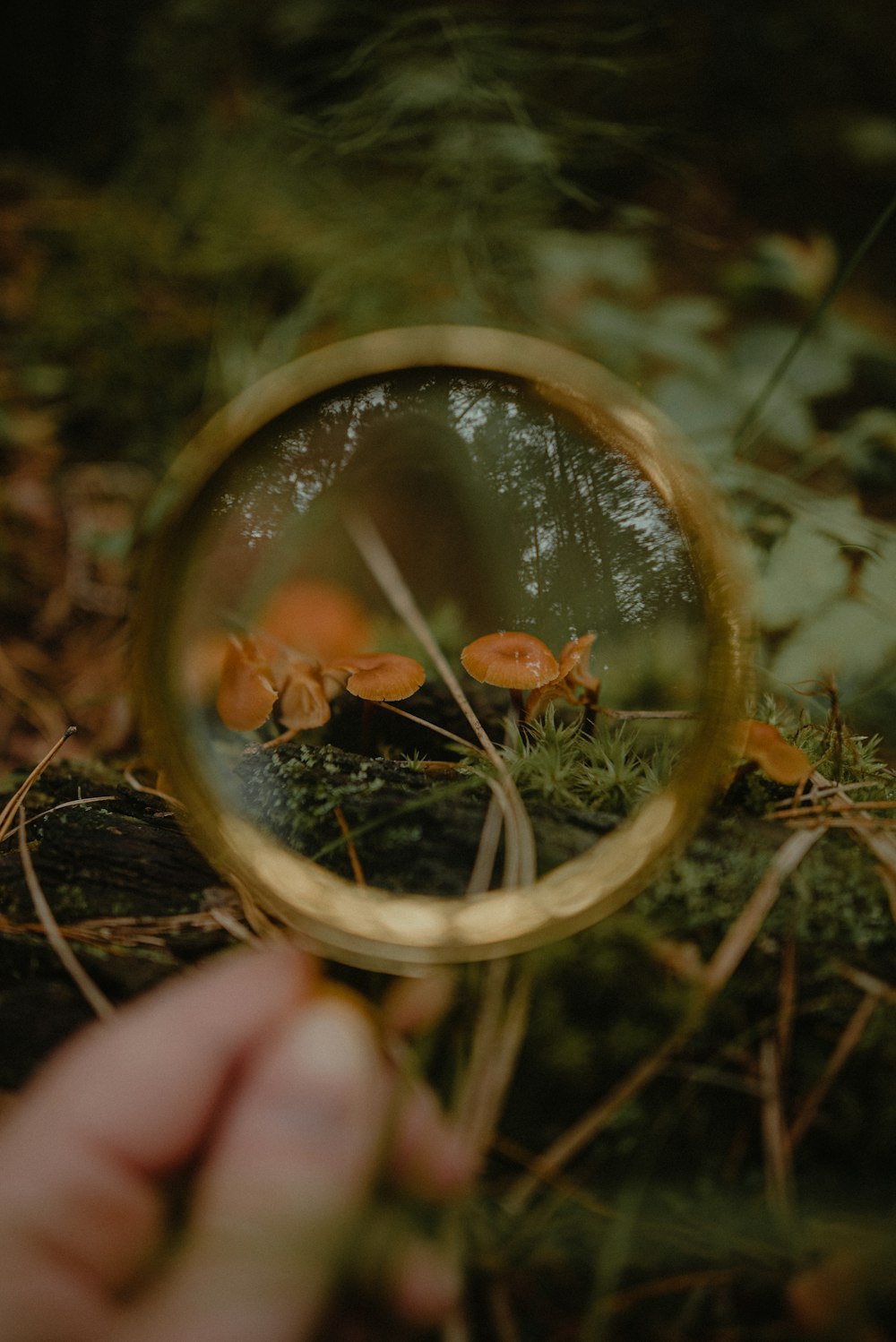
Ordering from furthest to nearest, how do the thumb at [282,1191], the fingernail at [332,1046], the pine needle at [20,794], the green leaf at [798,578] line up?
the green leaf at [798,578]
the pine needle at [20,794]
the fingernail at [332,1046]
the thumb at [282,1191]

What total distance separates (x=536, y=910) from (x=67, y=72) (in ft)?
9.18

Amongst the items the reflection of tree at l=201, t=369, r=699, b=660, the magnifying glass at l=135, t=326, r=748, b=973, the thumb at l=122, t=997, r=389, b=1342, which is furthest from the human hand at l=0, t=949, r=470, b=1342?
the reflection of tree at l=201, t=369, r=699, b=660

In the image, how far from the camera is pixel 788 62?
1.98 meters

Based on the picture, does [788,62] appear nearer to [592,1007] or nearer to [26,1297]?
[592,1007]

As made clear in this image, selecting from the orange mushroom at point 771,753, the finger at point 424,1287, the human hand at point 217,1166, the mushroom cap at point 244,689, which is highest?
the mushroom cap at point 244,689

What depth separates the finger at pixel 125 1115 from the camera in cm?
68

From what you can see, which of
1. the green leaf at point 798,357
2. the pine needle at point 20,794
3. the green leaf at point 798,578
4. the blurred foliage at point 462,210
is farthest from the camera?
the blurred foliage at point 462,210

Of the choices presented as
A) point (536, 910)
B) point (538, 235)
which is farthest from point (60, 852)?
point (538, 235)

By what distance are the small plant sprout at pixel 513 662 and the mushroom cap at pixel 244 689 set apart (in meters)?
0.26

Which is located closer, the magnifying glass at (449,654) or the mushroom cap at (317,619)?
the magnifying glass at (449,654)

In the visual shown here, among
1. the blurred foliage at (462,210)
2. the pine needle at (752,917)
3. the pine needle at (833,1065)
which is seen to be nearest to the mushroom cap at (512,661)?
the pine needle at (752,917)

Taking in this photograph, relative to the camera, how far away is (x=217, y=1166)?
733 millimetres

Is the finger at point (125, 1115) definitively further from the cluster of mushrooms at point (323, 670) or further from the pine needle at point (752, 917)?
the pine needle at point (752, 917)

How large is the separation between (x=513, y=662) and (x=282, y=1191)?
2.00 feet
